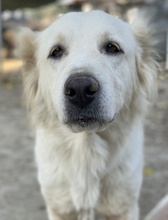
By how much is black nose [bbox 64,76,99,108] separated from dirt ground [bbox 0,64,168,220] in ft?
3.43

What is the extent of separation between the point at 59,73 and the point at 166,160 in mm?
2354

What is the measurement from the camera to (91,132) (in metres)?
2.66

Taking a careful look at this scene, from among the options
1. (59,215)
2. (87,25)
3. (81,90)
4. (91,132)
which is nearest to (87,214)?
(59,215)

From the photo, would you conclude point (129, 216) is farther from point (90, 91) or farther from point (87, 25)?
point (87, 25)

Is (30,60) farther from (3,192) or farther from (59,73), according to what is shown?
(3,192)

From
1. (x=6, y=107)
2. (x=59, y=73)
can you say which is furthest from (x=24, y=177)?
(x=6, y=107)

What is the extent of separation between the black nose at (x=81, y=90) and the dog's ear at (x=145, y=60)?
2.45 feet

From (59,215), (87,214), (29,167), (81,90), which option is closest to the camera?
(81,90)

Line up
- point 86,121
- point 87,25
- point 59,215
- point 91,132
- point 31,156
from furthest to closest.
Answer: point 31,156 → point 59,215 → point 91,132 → point 87,25 → point 86,121

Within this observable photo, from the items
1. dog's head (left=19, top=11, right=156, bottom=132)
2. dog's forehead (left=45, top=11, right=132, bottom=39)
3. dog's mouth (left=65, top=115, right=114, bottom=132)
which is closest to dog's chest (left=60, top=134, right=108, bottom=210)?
dog's head (left=19, top=11, right=156, bottom=132)

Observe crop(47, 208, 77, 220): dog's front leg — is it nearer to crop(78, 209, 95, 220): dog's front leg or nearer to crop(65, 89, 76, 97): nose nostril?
crop(78, 209, 95, 220): dog's front leg

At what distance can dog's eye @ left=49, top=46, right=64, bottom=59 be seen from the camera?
253 centimetres

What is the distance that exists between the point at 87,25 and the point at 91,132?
67cm

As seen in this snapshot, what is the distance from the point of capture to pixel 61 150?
2799 mm
